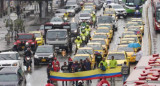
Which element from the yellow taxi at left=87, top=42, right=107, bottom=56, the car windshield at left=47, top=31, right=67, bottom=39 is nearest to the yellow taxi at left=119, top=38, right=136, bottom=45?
the yellow taxi at left=87, top=42, right=107, bottom=56

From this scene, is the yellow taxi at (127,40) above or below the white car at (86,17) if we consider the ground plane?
above

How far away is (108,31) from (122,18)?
19790mm

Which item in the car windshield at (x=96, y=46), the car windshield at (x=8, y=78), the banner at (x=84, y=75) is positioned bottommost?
the car windshield at (x=96, y=46)

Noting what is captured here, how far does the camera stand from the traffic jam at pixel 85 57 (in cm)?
2899

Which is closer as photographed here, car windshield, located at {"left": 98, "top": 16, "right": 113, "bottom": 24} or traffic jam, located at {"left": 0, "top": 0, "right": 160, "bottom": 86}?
traffic jam, located at {"left": 0, "top": 0, "right": 160, "bottom": 86}

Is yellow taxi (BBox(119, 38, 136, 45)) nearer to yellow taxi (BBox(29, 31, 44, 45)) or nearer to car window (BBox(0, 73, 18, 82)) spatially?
yellow taxi (BBox(29, 31, 44, 45))

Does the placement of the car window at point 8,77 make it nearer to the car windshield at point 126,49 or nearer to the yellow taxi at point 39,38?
the car windshield at point 126,49

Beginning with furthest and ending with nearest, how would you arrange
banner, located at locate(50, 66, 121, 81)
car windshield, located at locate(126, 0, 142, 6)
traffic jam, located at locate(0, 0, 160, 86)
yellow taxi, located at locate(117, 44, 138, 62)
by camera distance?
car windshield, located at locate(126, 0, 142, 6) → yellow taxi, located at locate(117, 44, 138, 62) → banner, located at locate(50, 66, 121, 81) → traffic jam, located at locate(0, 0, 160, 86)

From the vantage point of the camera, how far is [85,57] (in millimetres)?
38594

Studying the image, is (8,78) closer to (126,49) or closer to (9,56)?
(9,56)

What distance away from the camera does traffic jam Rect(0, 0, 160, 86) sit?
1141 inches

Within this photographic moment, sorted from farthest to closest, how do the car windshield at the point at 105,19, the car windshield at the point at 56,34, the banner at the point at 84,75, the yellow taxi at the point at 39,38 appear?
the car windshield at the point at 105,19
the yellow taxi at the point at 39,38
the car windshield at the point at 56,34
the banner at the point at 84,75

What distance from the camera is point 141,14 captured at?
75.6 meters

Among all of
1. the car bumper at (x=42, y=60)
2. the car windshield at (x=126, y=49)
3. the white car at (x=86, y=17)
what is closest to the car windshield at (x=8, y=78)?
the car bumper at (x=42, y=60)
